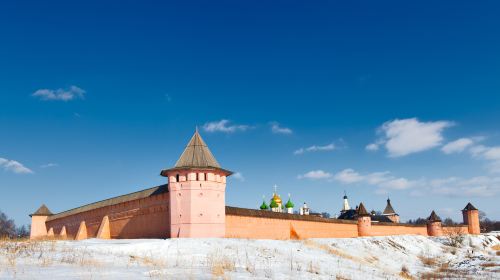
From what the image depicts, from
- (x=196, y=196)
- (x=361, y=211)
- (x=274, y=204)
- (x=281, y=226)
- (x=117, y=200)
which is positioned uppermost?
(x=274, y=204)

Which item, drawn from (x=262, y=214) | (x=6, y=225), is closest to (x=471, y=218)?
(x=262, y=214)

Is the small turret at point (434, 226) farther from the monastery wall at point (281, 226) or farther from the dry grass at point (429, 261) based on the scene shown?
the dry grass at point (429, 261)

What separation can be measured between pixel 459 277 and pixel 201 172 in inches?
441

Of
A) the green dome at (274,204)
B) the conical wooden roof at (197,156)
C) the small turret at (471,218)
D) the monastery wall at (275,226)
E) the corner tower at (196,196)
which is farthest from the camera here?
the green dome at (274,204)

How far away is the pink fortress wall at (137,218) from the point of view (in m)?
21.0

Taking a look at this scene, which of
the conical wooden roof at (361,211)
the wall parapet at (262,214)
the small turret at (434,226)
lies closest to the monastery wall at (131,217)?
the wall parapet at (262,214)

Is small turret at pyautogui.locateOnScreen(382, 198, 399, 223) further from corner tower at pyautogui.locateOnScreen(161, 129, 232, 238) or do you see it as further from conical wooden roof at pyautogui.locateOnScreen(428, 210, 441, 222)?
corner tower at pyautogui.locateOnScreen(161, 129, 232, 238)

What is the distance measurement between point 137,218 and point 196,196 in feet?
15.7

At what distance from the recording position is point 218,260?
11.6 m

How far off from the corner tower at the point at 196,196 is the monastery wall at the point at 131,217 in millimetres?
1175

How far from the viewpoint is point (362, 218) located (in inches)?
1382

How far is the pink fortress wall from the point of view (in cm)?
2100

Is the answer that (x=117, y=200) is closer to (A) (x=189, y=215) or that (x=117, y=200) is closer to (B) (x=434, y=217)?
(A) (x=189, y=215)

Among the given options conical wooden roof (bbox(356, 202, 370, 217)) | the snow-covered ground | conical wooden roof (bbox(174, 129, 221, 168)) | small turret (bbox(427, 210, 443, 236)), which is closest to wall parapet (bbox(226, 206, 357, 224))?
the snow-covered ground
